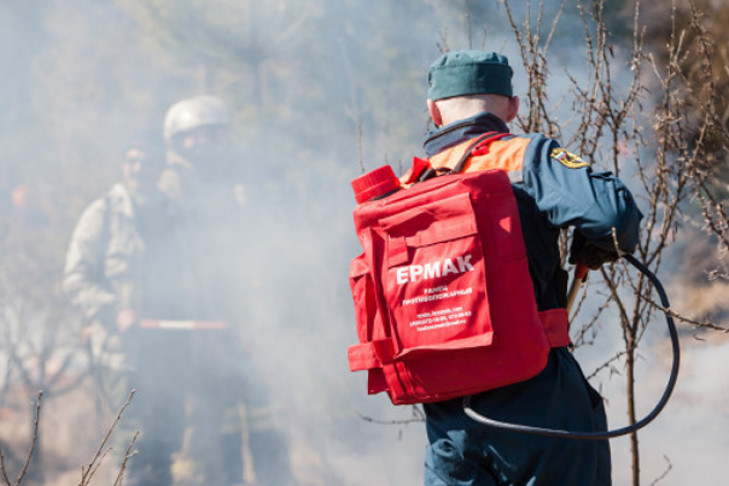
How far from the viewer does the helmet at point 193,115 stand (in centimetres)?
794

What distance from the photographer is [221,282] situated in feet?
26.0

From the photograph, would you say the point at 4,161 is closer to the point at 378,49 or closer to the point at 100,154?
the point at 100,154

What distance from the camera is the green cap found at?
206cm

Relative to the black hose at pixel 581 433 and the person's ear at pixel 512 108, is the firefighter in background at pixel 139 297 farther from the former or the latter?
the black hose at pixel 581 433

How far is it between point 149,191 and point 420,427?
327 cm

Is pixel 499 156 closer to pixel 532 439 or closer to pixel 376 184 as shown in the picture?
pixel 376 184

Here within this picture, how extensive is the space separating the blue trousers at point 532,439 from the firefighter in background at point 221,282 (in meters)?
5.94

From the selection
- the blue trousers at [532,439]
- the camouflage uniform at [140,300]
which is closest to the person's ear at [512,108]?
the blue trousers at [532,439]

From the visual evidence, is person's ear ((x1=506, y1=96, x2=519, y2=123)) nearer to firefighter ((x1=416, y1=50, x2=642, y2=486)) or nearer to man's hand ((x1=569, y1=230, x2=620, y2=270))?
firefighter ((x1=416, y1=50, x2=642, y2=486))

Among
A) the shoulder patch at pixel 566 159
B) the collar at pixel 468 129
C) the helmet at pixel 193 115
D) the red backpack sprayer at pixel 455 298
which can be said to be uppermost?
the helmet at pixel 193 115

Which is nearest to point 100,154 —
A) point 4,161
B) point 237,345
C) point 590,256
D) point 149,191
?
point 4,161

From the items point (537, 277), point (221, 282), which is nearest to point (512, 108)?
point (537, 277)

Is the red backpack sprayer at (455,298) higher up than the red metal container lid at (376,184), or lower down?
lower down

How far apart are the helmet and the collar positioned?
614cm
